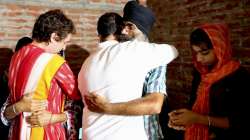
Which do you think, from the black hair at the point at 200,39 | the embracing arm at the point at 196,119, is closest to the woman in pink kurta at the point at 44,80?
the embracing arm at the point at 196,119

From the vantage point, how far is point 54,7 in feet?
13.0

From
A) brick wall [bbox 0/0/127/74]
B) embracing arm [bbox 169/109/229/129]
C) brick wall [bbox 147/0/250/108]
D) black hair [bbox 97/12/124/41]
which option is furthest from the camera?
brick wall [bbox 0/0/127/74]

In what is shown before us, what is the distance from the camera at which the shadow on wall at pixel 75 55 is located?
4.15 metres

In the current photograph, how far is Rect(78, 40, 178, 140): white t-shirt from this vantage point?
1671 millimetres

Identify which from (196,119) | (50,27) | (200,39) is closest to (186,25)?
(200,39)

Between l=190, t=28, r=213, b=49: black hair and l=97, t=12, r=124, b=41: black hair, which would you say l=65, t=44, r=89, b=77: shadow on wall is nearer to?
l=97, t=12, r=124, b=41: black hair

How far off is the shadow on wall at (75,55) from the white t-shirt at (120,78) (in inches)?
95.2

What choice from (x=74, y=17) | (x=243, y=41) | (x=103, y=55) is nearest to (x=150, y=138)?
(x=103, y=55)

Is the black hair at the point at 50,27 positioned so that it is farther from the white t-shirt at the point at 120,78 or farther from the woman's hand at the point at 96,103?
the woman's hand at the point at 96,103

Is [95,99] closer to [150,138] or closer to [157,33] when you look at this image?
[150,138]

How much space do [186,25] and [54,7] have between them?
1.61 meters

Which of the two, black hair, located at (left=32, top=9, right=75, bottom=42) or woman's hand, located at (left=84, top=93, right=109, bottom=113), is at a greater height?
black hair, located at (left=32, top=9, right=75, bottom=42)

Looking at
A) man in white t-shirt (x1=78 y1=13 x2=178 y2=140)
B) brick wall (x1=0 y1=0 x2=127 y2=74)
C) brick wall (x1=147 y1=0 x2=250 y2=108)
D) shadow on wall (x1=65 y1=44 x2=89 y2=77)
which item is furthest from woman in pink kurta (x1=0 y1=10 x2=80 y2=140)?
shadow on wall (x1=65 y1=44 x2=89 y2=77)

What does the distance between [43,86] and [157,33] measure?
8.89ft
